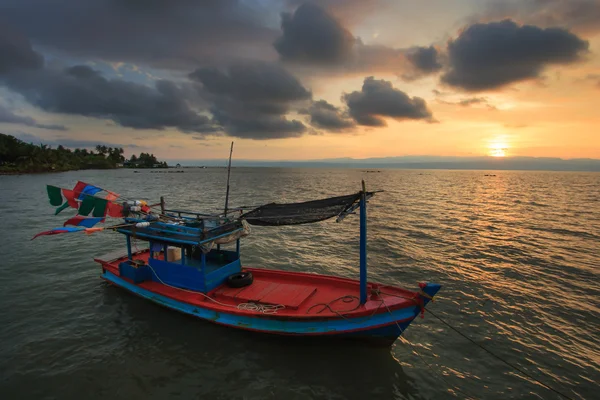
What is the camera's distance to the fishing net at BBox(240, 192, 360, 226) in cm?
935

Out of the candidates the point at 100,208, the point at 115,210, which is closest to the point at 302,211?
the point at 115,210

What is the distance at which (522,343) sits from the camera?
34.0 ft

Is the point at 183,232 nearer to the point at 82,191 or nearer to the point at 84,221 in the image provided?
the point at 84,221

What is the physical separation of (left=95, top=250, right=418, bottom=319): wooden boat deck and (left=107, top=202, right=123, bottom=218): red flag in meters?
3.10

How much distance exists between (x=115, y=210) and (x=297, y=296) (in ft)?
27.7

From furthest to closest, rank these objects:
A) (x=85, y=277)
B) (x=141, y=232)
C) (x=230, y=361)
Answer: (x=85, y=277)
(x=141, y=232)
(x=230, y=361)

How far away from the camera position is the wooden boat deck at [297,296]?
29.6 ft

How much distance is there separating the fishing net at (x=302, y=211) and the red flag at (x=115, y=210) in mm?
5490

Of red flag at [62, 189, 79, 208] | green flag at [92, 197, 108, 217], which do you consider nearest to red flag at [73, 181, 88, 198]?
red flag at [62, 189, 79, 208]

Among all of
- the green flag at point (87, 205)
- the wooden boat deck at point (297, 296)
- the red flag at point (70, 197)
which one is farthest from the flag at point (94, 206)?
the wooden boat deck at point (297, 296)

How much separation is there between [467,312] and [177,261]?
495 inches

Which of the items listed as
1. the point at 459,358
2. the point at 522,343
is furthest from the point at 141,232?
the point at 522,343

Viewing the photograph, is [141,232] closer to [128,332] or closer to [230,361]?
[128,332]

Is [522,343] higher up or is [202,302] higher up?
[202,302]
